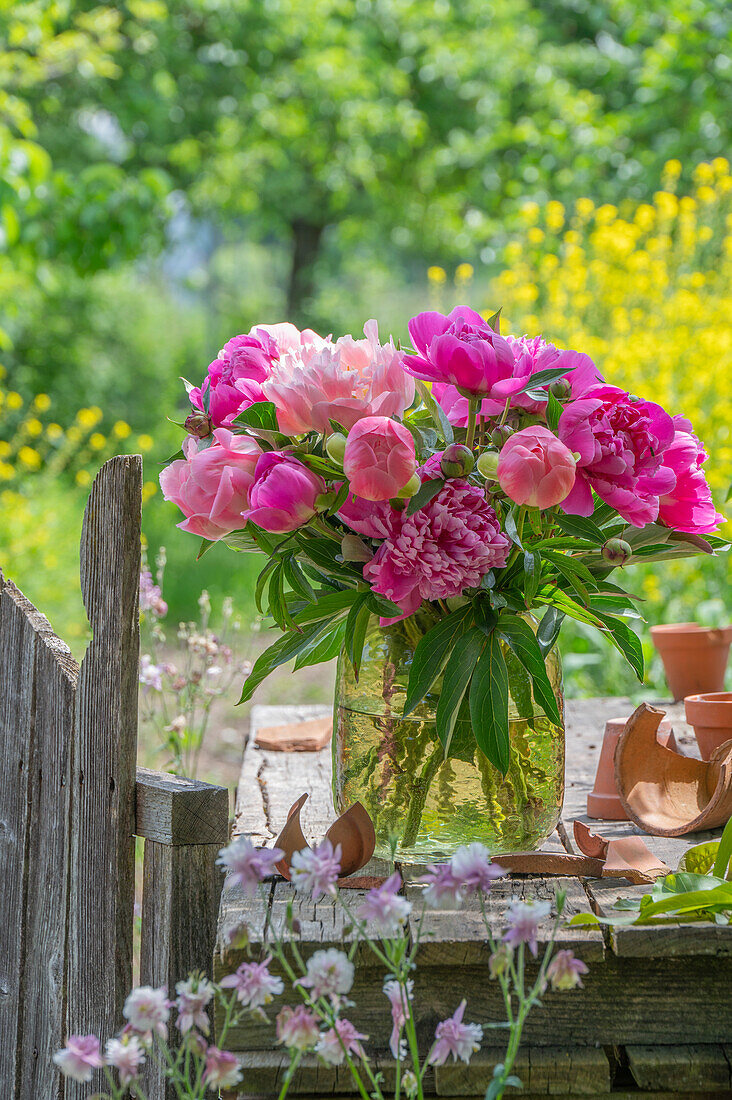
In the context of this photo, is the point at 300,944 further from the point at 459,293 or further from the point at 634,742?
the point at 459,293

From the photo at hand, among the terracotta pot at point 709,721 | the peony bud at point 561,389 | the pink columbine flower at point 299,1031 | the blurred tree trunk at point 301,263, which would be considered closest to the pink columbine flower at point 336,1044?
the pink columbine flower at point 299,1031

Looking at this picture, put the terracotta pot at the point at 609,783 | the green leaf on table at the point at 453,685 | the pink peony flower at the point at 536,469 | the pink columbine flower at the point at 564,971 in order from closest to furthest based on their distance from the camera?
1. the pink columbine flower at the point at 564,971
2. the pink peony flower at the point at 536,469
3. the green leaf on table at the point at 453,685
4. the terracotta pot at the point at 609,783

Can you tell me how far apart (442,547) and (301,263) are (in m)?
10.9

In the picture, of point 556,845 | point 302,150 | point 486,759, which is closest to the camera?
point 486,759

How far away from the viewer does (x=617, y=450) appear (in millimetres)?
900

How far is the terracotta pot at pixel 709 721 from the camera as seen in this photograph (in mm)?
1269

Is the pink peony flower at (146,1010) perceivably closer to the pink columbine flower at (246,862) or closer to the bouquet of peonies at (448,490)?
the pink columbine flower at (246,862)

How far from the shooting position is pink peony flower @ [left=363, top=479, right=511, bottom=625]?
899 mm

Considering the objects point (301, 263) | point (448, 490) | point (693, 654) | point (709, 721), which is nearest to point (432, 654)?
point (448, 490)

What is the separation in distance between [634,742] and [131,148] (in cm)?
934

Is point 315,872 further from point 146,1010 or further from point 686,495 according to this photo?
point 686,495

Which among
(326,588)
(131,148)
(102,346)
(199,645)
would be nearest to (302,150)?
(131,148)

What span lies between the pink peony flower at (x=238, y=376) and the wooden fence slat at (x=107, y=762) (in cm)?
20

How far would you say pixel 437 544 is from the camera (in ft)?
2.98
